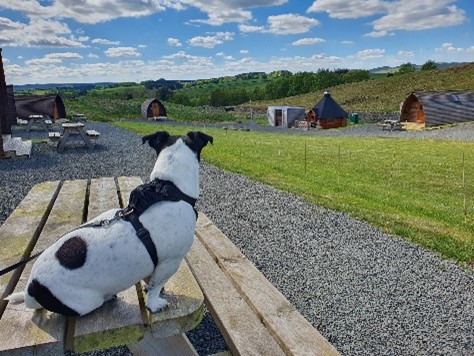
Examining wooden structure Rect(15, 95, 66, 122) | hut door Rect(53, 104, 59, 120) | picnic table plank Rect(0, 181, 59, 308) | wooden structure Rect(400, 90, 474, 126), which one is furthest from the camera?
hut door Rect(53, 104, 59, 120)

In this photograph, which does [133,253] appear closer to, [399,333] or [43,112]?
[399,333]

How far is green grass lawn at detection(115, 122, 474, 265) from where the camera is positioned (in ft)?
23.0

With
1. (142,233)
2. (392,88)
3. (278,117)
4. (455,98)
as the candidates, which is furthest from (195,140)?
(392,88)

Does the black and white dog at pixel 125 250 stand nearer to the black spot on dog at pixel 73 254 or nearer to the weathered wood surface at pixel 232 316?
the black spot on dog at pixel 73 254

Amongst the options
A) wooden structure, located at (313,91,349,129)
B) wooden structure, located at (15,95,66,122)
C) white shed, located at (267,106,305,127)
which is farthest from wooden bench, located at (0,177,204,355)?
white shed, located at (267,106,305,127)

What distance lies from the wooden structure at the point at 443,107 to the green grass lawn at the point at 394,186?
22.6 meters

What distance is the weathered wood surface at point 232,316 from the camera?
2.60 meters

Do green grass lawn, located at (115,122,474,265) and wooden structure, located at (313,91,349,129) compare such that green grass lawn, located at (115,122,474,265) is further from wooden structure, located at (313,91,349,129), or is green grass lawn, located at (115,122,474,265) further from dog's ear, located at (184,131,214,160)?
wooden structure, located at (313,91,349,129)

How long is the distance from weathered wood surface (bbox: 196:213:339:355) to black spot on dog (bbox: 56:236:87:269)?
1269 millimetres

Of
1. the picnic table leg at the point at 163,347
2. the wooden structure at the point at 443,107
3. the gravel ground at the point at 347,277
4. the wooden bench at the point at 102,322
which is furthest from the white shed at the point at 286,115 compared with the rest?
the picnic table leg at the point at 163,347

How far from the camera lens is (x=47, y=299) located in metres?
2.20

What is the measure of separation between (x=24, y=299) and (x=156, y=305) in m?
0.74

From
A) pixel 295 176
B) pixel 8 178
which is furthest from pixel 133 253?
pixel 8 178

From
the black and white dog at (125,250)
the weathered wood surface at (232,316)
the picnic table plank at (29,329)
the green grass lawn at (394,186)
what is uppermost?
the black and white dog at (125,250)
